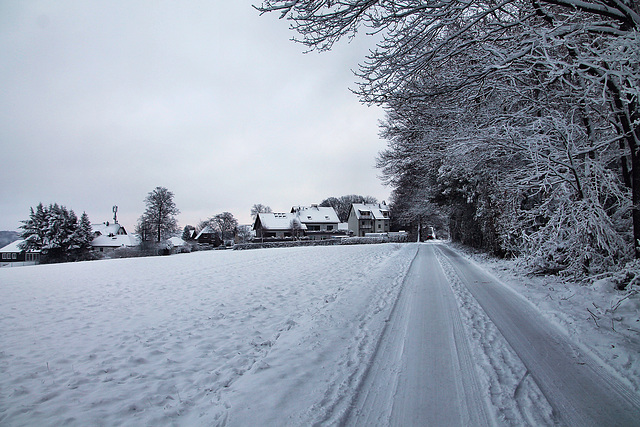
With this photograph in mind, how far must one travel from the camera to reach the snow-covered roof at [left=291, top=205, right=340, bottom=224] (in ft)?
194

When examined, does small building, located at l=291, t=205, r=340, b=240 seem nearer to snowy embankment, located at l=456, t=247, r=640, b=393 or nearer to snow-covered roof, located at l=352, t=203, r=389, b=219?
snow-covered roof, located at l=352, t=203, r=389, b=219

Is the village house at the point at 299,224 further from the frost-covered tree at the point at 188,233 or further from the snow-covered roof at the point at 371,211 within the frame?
the frost-covered tree at the point at 188,233

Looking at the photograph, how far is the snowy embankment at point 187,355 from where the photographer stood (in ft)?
9.21

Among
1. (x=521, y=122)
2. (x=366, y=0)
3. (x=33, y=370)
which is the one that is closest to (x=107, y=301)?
(x=33, y=370)

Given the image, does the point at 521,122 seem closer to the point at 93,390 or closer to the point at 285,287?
the point at 285,287

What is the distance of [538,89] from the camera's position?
595cm

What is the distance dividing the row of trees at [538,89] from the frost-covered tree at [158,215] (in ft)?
134

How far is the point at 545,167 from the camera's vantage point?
6898 mm

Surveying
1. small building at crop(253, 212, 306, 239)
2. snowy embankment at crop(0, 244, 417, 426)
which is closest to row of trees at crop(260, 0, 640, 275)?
snowy embankment at crop(0, 244, 417, 426)

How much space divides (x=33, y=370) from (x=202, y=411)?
276 cm

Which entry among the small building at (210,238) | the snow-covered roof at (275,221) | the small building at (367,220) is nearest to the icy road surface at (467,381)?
the snow-covered roof at (275,221)

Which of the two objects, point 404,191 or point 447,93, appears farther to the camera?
point 404,191

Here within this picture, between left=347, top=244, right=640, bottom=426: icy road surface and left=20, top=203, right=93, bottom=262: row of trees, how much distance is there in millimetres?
40313

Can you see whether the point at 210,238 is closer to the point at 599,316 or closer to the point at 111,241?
the point at 111,241
